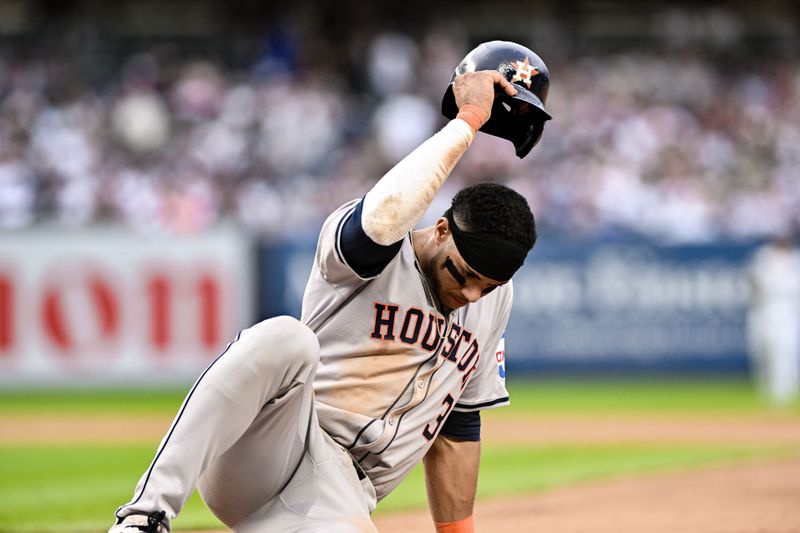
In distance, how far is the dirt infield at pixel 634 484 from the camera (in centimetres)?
589

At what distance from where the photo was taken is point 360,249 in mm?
3246

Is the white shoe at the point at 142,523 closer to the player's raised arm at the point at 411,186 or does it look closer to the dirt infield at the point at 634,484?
the player's raised arm at the point at 411,186

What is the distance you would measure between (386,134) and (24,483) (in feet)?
31.3

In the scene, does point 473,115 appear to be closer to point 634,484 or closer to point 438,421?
point 438,421

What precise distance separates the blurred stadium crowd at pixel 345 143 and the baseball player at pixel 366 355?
10.3 metres

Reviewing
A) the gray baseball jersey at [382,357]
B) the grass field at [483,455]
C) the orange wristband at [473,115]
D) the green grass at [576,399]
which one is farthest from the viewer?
the green grass at [576,399]

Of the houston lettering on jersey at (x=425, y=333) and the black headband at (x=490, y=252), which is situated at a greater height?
the black headband at (x=490, y=252)

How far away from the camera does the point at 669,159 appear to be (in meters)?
16.9

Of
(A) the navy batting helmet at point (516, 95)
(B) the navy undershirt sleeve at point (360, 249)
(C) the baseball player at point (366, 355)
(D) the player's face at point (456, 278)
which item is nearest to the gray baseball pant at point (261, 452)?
(C) the baseball player at point (366, 355)

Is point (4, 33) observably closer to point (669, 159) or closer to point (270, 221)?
point (270, 221)

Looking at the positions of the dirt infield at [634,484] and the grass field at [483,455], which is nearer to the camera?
the dirt infield at [634,484]

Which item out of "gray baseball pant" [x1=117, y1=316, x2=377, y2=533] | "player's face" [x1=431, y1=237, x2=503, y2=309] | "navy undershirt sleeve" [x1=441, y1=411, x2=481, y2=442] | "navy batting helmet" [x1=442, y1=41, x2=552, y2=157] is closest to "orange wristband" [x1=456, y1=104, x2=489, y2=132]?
"navy batting helmet" [x1=442, y1=41, x2=552, y2=157]

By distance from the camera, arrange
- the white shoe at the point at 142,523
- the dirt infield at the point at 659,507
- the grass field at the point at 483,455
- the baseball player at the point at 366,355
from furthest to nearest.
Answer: the grass field at the point at 483,455, the dirt infield at the point at 659,507, the baseball player at the point at 366,355, the white shoe at the point at 142,523

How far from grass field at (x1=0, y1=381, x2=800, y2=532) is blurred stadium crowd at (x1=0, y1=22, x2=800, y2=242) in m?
2.06
